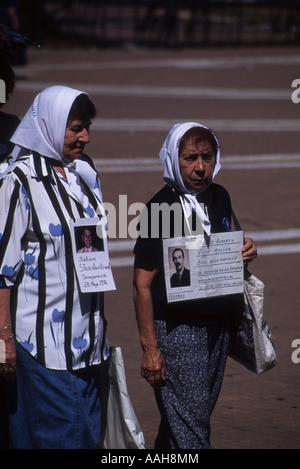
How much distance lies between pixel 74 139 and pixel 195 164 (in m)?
0.56

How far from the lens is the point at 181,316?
14.3 ft

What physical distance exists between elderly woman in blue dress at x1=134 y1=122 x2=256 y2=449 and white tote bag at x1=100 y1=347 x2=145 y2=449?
0.51 feet

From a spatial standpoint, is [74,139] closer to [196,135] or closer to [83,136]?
[83,136]

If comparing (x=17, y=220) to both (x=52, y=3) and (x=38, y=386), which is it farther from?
(x=52, y=3)

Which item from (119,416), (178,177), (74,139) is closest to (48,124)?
(74,139)

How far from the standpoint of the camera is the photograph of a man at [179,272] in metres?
4.25

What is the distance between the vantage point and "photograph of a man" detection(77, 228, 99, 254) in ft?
13.5

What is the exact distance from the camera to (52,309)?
4059mm

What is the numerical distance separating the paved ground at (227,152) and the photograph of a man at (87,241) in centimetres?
182

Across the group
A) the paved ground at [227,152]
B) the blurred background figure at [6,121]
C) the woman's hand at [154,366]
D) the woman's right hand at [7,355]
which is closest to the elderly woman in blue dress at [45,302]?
the woman's right hand at [7,355]

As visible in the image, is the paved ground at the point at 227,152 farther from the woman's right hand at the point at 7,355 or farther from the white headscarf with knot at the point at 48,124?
the white headscarf with knot at the point at 48,124

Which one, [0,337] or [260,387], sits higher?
[0,337]
